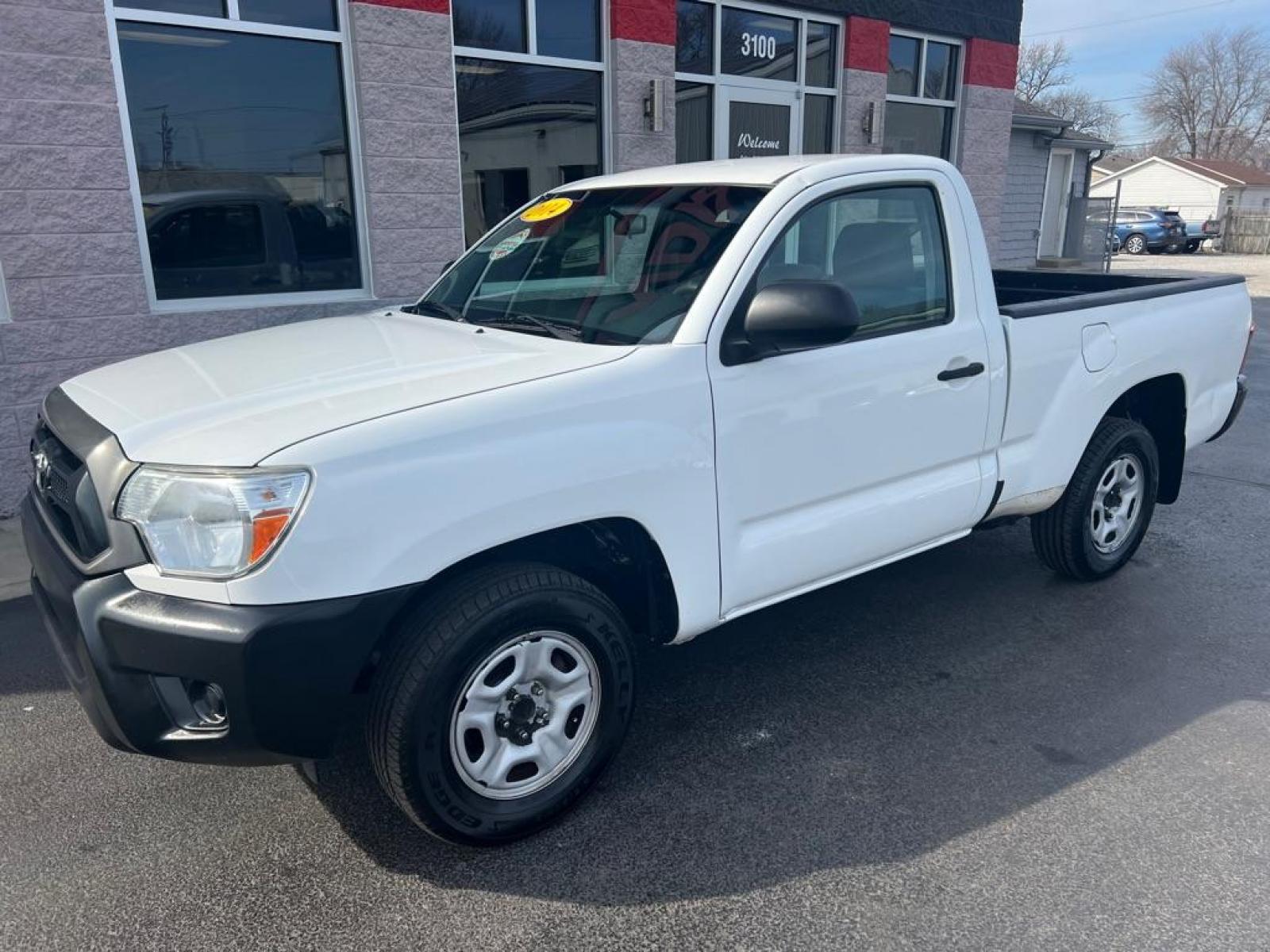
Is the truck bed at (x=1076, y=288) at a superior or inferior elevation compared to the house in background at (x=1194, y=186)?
inferior

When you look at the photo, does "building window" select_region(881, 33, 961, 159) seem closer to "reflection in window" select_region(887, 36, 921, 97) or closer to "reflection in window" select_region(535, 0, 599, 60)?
"reflection in window" select_region(887, 36, 921, 97)

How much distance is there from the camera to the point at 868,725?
3.51 m

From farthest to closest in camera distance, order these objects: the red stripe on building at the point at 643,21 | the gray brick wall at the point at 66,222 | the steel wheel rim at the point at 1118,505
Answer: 1. the red stripe on building at the point at 643,21
2. the gray brick wall at the point at 66,222
3. the steel wheel rim at the point at 1118,505

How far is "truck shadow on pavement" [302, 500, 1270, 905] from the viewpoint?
2814 millimetres

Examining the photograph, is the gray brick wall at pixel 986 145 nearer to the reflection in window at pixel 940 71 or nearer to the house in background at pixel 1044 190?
the reflection in window at pixel 940 71

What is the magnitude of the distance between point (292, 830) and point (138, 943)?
1.71 ft

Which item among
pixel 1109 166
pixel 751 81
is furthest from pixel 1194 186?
pixel 751 81

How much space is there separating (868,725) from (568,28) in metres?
6.49

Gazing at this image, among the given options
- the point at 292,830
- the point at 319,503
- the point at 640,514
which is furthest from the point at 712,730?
the point at 319,503

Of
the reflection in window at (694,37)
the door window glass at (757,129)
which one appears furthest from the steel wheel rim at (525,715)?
the door window glass at (757,129)

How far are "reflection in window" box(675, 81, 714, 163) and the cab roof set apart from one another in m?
5.44

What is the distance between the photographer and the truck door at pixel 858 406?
307 cm

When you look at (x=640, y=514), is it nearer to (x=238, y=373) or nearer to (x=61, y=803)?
(x=238, y=373)

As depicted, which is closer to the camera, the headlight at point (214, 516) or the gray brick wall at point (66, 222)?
the headlight at point (214, 516)
